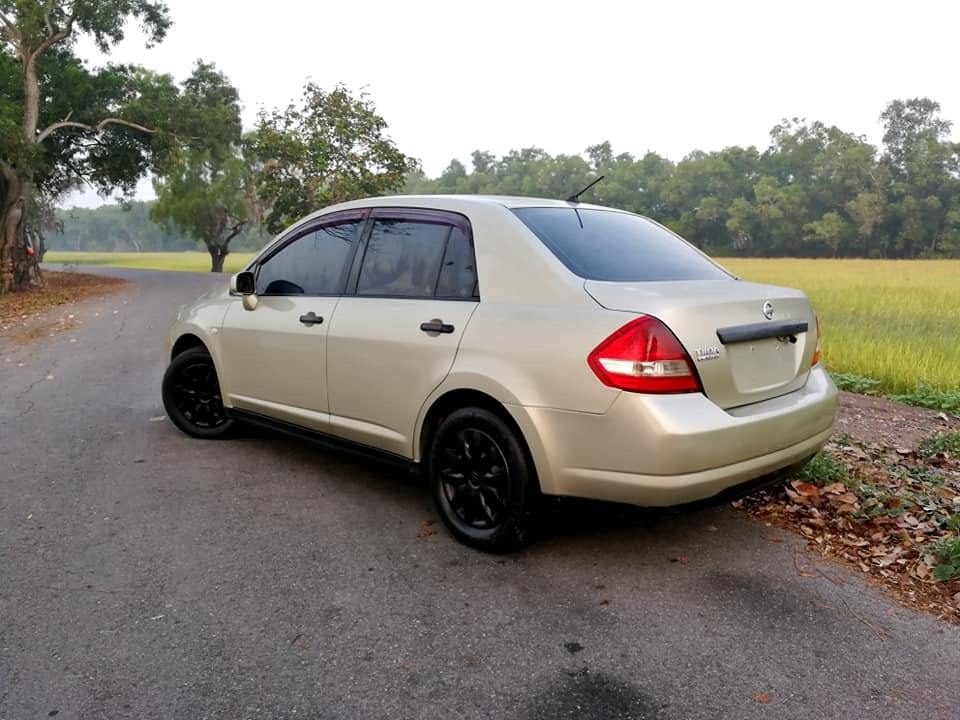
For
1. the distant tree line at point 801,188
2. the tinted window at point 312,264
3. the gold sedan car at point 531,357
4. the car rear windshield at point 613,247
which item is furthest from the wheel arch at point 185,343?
the distant tree line at point 801,188

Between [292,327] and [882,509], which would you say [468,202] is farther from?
[882,509]

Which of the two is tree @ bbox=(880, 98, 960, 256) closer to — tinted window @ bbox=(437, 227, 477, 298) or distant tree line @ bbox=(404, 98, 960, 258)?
distant tree line @ bbox=(404, 98, 960, 258)

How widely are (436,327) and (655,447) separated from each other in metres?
1.26

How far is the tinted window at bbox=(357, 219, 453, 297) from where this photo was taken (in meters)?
3.82

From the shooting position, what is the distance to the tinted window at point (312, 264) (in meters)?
4.34

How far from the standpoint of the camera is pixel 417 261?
3895 mm

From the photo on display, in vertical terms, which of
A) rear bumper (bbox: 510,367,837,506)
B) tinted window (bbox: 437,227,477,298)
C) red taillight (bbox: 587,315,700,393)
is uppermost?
tinted window (bbox: 437,227,477,298)

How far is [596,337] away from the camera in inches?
118

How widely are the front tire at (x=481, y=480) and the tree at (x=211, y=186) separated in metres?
25.0

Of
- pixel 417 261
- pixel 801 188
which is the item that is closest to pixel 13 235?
pixel 417 261

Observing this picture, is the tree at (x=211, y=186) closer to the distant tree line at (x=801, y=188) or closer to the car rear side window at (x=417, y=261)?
the distant tree line at (x=801, y=188)

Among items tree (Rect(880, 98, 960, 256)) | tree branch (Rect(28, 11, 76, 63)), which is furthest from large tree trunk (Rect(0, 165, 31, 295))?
tree (Rect(880, 98, 960, 256))

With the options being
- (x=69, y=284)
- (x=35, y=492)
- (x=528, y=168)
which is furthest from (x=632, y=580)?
(x=528, y=168)

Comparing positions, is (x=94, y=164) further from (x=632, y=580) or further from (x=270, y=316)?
(x=632, y=580)
